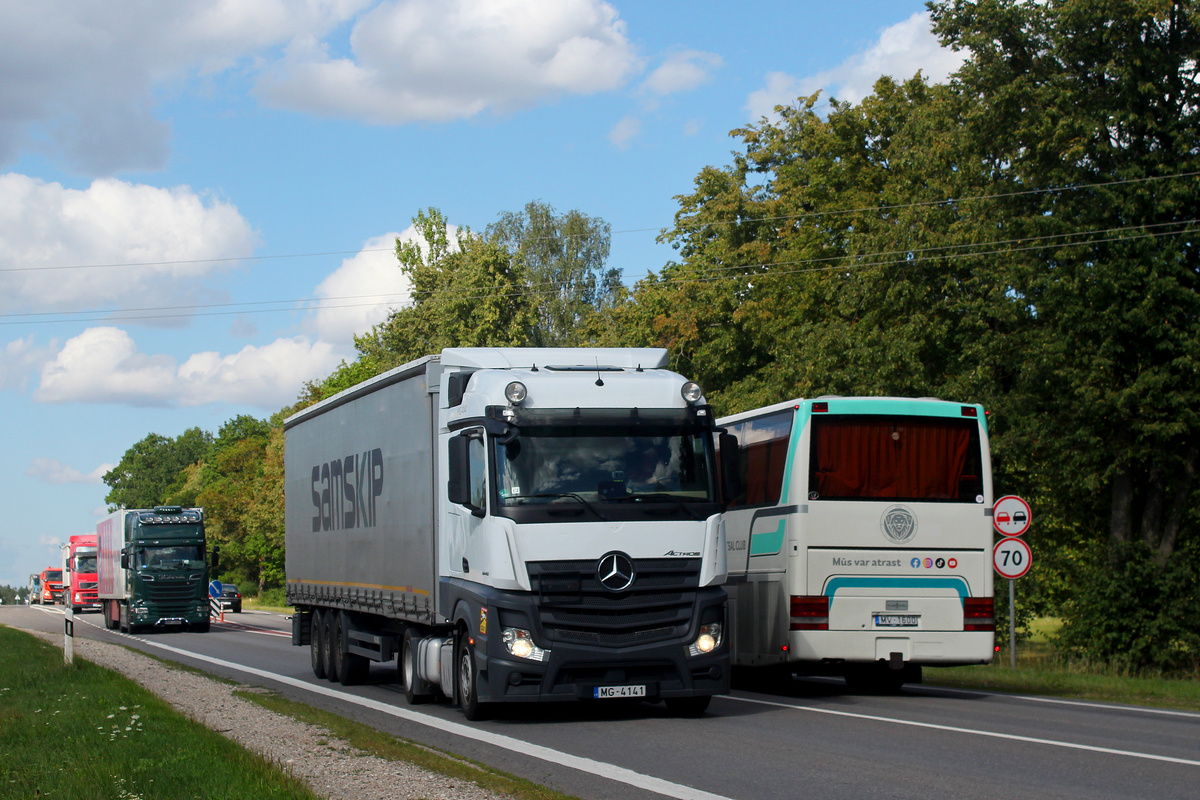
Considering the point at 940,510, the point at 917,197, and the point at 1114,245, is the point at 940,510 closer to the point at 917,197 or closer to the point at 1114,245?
the point at 1114,245

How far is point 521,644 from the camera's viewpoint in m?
12.4

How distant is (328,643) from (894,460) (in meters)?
8.58

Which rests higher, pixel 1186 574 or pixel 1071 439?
pixel 1071 439

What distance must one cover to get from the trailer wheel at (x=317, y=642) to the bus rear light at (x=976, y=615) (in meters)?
9.20

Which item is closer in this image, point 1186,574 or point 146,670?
point 146,670

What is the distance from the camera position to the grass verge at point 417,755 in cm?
883

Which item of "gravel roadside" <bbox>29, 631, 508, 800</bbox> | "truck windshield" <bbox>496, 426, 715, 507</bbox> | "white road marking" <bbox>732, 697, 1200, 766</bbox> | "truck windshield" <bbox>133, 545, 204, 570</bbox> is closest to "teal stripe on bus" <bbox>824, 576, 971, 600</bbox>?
"white road marking" <bbox>732, 697, 1200, 766</bbox>

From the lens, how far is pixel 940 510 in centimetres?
1584

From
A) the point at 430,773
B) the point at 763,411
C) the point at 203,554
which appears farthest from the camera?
the point at 203,554

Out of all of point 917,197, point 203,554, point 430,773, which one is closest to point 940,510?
point 430,773

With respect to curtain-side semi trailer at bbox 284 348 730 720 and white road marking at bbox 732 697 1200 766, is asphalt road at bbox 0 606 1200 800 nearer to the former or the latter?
white road marking at bbox 732 697 1200 766

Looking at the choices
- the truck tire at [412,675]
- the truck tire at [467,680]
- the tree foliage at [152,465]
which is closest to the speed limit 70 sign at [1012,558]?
the truck tire at [412,675]

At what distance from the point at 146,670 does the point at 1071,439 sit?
17.5 metres

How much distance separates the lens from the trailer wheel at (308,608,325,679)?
65.6 ft
